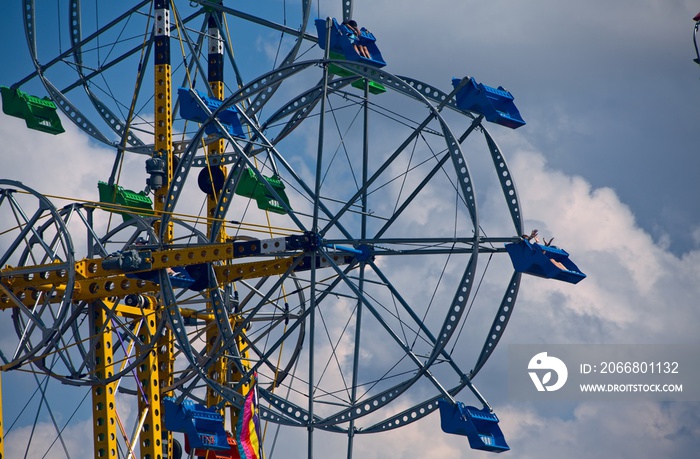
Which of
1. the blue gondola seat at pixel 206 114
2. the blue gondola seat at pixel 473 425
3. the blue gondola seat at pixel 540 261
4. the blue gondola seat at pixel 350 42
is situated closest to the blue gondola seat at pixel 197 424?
the blue gondola seat at pixel 473 425

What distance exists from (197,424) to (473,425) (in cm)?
917

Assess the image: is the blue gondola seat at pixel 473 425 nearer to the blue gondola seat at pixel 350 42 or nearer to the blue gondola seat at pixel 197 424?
the blue gondola seat at pixel 197 424

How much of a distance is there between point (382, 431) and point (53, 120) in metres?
22.8

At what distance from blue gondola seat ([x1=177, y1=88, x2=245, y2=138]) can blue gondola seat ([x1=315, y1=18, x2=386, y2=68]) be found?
394 centimetres

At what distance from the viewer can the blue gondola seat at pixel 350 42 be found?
200 ft

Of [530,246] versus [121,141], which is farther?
[121,141]

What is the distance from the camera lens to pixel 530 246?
192ft

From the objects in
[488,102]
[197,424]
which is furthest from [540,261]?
[197,424]

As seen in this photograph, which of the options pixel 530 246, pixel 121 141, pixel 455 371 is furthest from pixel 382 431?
pixel 121 141

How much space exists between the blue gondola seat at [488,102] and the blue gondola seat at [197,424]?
13152mm

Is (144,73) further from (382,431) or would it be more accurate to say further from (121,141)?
(382,431)

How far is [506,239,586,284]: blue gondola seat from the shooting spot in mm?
58531

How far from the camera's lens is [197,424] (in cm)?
6128

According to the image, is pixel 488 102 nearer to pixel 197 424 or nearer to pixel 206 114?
pixel 206 114
